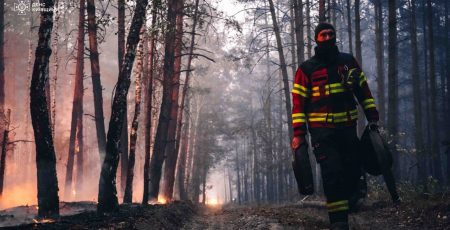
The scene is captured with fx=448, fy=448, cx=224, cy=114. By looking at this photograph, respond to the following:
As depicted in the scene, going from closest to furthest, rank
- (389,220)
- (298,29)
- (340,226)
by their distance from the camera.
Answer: (340,226)
(389,220)
(298,29)

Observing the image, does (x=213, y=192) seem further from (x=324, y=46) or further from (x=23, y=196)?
(x=324, y=46)

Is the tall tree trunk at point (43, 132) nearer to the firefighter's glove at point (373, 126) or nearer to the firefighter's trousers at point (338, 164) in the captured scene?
the firefighter's trousers at point (338, 164)

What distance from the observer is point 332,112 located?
18.6ft

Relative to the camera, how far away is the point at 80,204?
15133 mm

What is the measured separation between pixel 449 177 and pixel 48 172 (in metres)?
24.2

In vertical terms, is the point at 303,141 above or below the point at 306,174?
above

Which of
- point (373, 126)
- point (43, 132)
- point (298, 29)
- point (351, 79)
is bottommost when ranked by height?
point (373, 126)

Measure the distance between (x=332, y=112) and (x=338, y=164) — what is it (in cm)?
66

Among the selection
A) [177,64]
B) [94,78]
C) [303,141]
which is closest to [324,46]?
[303,141]

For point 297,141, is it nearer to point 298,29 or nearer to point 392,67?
point 392,67

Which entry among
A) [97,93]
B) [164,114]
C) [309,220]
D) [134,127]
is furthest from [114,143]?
[97,93]

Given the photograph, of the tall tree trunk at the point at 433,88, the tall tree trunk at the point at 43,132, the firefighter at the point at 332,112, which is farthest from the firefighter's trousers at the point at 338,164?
Answer: the tall tree trunk at the point at 433,88

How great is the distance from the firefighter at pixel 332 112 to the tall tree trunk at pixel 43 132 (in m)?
5.75

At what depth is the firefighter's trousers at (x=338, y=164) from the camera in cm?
553
